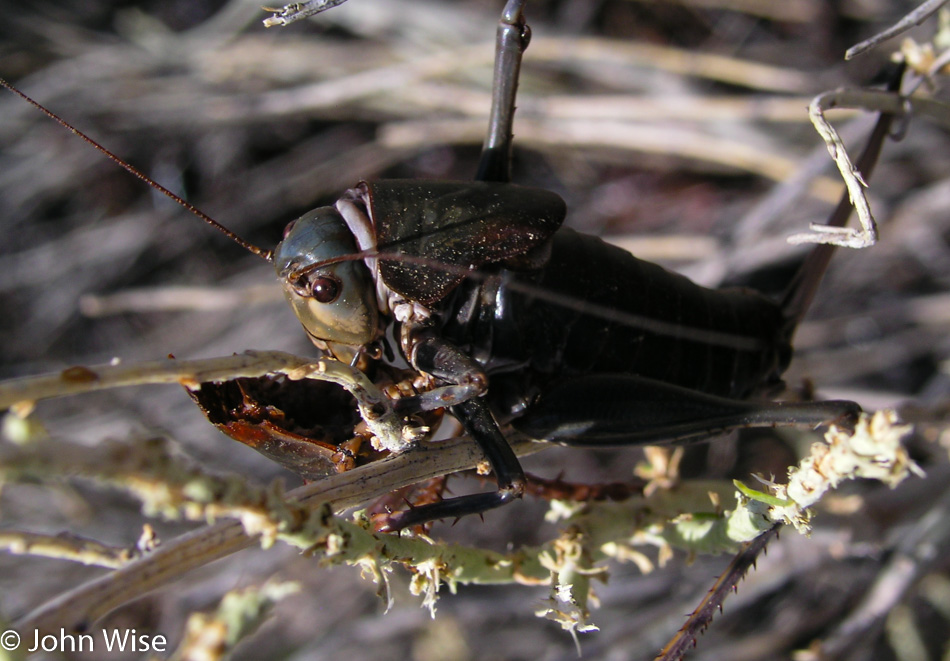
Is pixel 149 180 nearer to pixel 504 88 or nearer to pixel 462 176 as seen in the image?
pixel 504 88

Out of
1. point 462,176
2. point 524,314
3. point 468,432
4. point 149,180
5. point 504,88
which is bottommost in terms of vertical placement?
point 462,176

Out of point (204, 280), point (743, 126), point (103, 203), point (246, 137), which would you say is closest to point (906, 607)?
point (743, 126)

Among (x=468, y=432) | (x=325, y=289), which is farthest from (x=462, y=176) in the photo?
(x=468, y=432)

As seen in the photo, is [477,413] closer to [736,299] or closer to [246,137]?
[736,299]

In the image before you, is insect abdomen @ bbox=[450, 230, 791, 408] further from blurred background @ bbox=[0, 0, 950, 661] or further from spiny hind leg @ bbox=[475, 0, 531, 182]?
blurred background @ bbox=[0, 0, 950, 661]

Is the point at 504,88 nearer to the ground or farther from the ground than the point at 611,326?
farther from the ground

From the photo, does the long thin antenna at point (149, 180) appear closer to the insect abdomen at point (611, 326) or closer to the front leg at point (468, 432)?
the front leg at point (468, 432)
